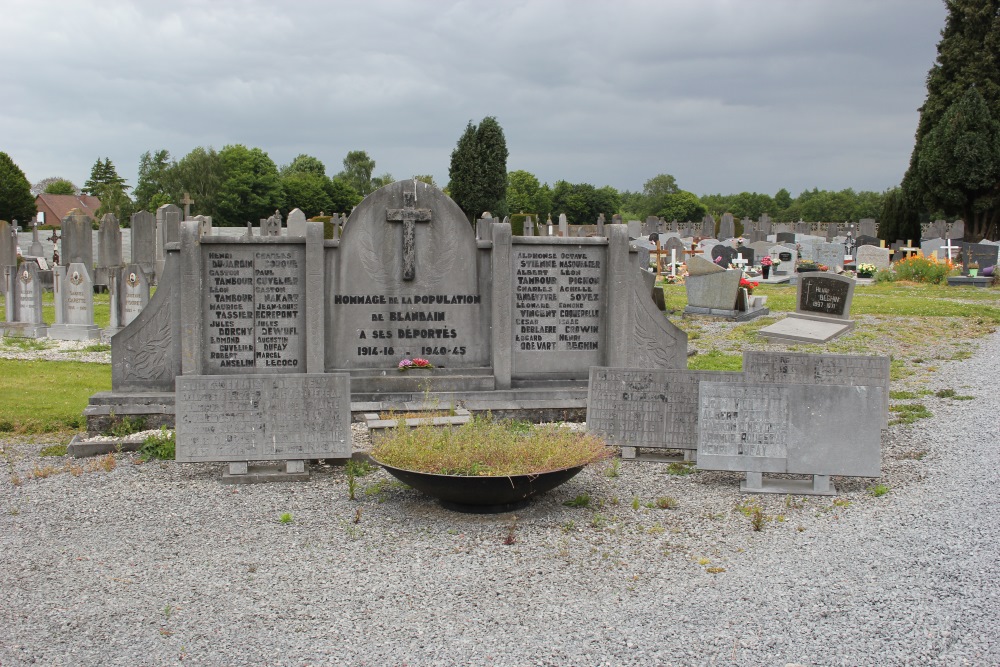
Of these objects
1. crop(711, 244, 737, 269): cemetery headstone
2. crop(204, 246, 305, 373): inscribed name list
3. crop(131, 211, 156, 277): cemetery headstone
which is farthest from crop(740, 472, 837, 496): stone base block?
crop(711, 244, 737, 269): cemetery headstone

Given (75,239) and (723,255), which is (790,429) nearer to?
(75,239)

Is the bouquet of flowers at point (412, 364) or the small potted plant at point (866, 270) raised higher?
the small potted plant at point (866, 270)

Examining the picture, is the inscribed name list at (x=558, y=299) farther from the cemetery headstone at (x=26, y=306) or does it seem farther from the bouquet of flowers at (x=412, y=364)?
the cemetery headstone at (x=26, y=306)

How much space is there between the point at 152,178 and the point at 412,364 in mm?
73348

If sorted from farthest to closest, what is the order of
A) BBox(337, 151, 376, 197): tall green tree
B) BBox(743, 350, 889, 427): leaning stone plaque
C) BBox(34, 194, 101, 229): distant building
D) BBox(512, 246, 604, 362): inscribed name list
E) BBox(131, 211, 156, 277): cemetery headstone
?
BBox(337, 151, 376, 197): tall green tree
BBox(34, 194, 101, 229): distant building
BBox(131, 211, 156, 277): cemetery headstone
BBox(512, 246, 604, 362): inscribed name list
BBox(743, 350, 889, 427): leaning stone plaque

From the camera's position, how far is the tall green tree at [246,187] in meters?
69.8

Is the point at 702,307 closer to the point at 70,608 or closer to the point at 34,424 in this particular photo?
the point at 34,424

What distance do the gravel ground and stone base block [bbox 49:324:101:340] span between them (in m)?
10.3

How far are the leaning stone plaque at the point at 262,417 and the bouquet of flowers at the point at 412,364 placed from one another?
207 cm

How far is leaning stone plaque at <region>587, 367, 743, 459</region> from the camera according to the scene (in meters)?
8.52

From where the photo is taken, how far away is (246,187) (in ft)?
230

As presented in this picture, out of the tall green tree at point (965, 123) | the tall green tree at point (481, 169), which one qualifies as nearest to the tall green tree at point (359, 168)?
the tall green tree at point (481, 169)

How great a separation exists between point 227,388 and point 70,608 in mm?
2797

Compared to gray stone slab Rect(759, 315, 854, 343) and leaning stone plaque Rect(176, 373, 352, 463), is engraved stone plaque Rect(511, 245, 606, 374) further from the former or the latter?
gray stone slab Rect(759, 315, 854, 343)
